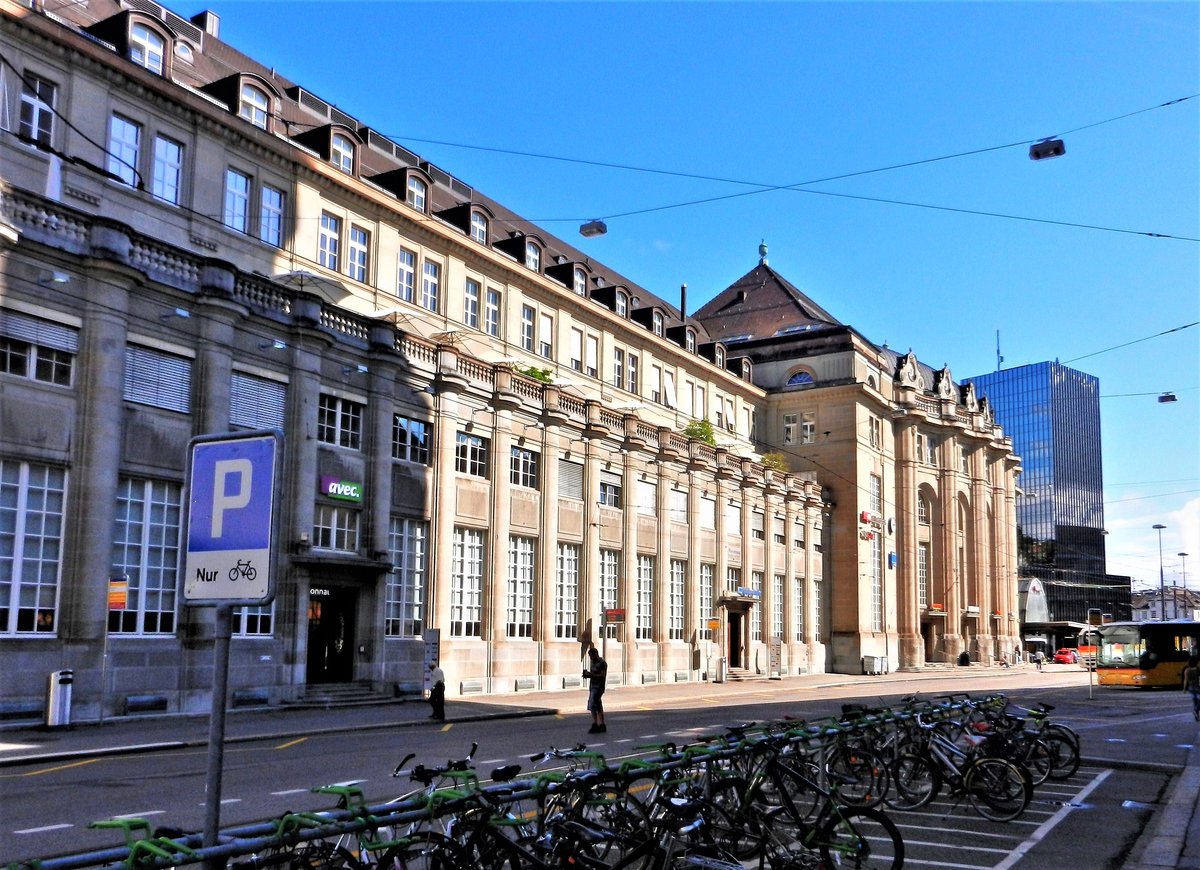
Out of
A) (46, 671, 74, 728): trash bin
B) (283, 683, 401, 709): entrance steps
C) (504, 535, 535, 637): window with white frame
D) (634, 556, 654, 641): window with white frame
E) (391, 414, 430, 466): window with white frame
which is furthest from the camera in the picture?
(634, 556, 654, 641): window with white frame

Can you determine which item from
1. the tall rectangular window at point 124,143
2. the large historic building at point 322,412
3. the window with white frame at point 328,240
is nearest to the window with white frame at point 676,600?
the large historic building at point 322,412

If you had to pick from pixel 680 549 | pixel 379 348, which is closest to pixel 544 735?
pixel 379 348

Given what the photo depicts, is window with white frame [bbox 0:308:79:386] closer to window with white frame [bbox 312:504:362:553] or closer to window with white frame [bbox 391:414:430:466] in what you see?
window with white frame [bbox 312:504:362:553]

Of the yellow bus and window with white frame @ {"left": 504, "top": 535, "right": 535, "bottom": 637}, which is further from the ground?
window with white frame @ {"left": 504, "top": 535, "right": 535, "bottom": 637}

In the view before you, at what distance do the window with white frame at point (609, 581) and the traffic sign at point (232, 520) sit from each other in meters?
40.5

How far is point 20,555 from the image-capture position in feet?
77.8

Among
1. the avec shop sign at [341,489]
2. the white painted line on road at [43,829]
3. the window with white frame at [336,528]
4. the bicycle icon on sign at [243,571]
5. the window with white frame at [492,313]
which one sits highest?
the window with white frame at [492,313]

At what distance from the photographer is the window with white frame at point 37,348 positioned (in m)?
23.8


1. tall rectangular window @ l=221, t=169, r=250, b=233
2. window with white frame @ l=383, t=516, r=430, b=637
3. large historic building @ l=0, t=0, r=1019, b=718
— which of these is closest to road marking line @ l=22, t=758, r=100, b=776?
large historic building @ l=0, t=0, r=1019, b=718

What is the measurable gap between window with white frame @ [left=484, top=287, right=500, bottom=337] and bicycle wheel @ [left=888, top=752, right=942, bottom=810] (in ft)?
110

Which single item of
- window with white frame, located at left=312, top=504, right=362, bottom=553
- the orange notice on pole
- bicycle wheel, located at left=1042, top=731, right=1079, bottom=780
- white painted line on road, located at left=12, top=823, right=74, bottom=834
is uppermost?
window with white frame, located at left=312, top=504, right=362, bottom=553

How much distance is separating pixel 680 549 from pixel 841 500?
22.0 m

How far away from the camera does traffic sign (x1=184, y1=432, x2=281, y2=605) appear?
4.88 m

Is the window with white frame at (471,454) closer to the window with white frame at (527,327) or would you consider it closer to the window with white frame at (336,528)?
the window with white frame at (336,528)
